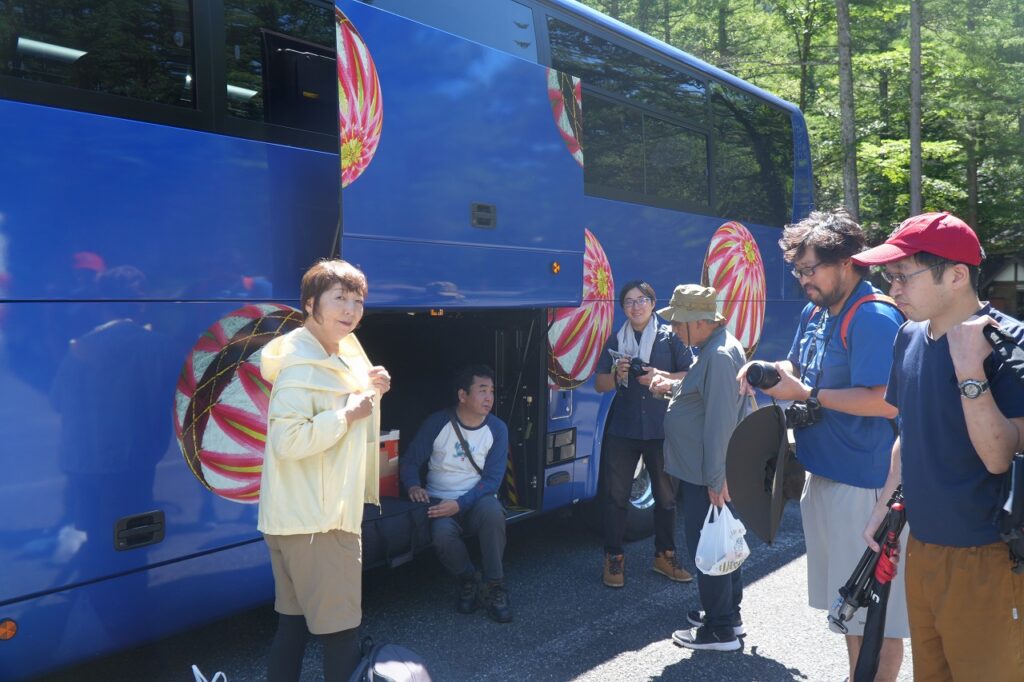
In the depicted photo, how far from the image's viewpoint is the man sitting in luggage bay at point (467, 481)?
5020mm

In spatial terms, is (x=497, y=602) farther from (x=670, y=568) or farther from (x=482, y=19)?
(x=482, y=19)

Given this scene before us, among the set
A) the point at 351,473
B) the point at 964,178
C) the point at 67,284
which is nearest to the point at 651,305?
the point at 351,473

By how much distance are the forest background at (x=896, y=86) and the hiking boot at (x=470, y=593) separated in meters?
15.6

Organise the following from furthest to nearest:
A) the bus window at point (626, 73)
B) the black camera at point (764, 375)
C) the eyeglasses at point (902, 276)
Answer: the bus window at point (626, 73), the black camera at point (764, 375), the eyeglasses at point (902, 276)

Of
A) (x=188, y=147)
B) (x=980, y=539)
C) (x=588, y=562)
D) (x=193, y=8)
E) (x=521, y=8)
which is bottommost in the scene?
(x=588, y=562)

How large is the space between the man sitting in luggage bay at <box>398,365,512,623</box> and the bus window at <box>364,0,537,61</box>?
6.48ft

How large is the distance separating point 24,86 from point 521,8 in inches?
125

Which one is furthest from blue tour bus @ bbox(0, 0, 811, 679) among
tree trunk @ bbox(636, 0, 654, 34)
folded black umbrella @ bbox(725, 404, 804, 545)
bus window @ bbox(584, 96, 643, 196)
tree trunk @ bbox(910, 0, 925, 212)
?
tree trunk @ bbox(636, 0, 654, 34)

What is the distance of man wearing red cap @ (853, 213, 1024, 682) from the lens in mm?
2434

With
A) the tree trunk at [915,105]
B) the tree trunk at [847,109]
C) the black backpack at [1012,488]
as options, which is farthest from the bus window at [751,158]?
the tree trunk at [915,105]

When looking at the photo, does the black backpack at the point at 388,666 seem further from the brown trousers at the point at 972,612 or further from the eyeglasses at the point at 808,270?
the eyeglasses at the point at 808,270

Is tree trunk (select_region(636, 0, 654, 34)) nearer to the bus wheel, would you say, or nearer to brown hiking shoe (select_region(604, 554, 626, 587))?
the bus wheel

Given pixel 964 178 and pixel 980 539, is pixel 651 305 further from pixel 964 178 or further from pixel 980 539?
pixel 964 178

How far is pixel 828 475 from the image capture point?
3.44 m
